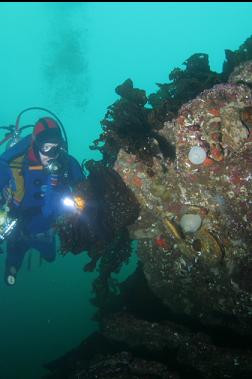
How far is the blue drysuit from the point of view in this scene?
6684mm

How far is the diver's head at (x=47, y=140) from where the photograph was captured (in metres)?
6.36

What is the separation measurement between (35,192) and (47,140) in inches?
47.2

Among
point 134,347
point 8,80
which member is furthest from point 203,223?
point 8,80

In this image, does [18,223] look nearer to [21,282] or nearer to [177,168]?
[177,168]

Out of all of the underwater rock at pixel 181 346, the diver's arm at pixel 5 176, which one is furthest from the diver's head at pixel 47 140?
the underwater rock at pixel 181 346

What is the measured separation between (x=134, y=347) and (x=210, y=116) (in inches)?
168

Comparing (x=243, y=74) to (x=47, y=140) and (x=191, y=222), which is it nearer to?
(x=191, y=222)

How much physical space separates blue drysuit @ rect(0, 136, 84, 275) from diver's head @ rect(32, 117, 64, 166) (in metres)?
0.34

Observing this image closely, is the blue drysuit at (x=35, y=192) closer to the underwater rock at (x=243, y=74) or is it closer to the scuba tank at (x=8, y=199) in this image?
the scuba tank at (x=8, y=199)

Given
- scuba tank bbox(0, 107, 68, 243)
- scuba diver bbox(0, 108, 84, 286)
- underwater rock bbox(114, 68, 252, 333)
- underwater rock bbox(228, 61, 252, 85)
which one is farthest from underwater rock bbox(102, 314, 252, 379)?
underwater rock bbox(228, 61, 252, 85)

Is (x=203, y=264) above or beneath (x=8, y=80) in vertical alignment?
beneath

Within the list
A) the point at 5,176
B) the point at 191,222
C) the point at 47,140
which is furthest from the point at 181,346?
the point at 5,176

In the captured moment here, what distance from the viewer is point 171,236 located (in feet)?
19.2

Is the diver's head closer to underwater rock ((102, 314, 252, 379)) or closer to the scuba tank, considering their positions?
the scuba tank
